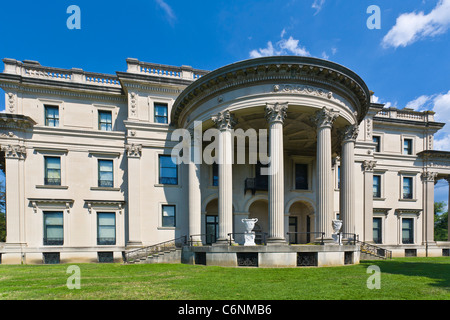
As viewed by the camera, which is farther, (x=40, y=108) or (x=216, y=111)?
(x=40, y=108)

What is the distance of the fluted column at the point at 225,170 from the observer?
15914mm

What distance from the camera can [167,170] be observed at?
2280cm

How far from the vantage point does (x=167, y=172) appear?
22.8 meters

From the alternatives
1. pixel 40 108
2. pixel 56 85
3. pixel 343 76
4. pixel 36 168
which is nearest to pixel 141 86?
pixel 56 85

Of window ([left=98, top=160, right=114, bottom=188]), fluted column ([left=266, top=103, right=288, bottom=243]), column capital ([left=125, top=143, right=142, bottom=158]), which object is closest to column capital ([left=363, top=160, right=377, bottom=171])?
fluted column ([left=266, top=103, right=288, bottom=243])

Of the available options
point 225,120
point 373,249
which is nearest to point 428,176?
point 373,249

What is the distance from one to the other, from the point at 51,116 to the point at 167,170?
10227 mm

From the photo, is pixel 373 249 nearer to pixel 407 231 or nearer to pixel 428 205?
pixel 407 231

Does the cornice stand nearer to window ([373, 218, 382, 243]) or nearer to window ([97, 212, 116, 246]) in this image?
window ([97, 212, 116, 246])

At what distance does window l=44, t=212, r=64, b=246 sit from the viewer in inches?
830

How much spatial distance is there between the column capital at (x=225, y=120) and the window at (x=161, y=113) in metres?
7.65

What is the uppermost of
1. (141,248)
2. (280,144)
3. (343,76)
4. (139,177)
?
(343,76)
